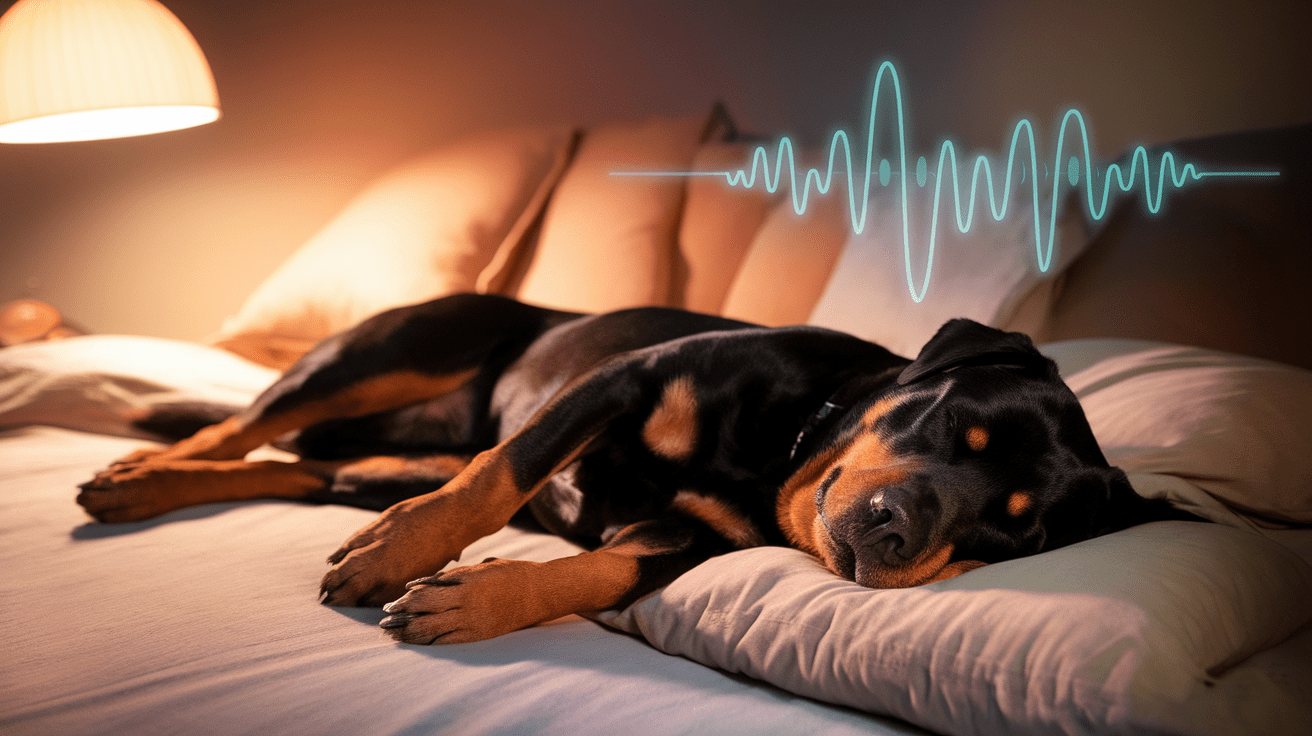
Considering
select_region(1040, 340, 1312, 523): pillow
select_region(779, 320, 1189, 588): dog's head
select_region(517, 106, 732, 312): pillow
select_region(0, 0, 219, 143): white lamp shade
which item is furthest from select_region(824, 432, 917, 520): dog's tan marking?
select_region(0, 0, 219, 143): white lamp shade

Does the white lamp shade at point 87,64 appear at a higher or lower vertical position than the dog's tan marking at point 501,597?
higher

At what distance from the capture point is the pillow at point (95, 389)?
2.44 metres

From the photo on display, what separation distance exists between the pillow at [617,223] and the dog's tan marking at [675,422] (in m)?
1.21

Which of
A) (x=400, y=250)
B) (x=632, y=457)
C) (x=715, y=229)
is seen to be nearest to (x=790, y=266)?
(x=715, y=229)

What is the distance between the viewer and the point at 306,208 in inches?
187

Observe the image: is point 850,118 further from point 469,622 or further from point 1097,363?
point 469,622

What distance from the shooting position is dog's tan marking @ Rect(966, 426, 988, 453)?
4.72 feet

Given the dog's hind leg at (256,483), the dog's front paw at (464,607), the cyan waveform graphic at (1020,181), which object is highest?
the cyan waveform graphic at (1020,181)

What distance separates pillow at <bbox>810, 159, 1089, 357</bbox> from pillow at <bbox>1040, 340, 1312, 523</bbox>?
0.46 meters

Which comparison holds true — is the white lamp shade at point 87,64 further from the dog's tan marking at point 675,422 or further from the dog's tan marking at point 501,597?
the dog's tan marking at point 501,597

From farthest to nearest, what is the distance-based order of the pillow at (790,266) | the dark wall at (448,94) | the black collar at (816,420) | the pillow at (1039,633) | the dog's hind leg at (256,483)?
the dark wall at (448,94)
the pillow at (790,266)
the dog's hind leg at (256,483)
the black collar at (816,420)
the pillow at (1039,633)

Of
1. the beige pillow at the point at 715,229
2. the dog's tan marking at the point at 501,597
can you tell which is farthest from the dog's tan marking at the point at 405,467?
the beige pillow at the point at 715,229

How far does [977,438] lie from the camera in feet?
4.72

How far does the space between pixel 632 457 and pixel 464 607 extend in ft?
2.10
